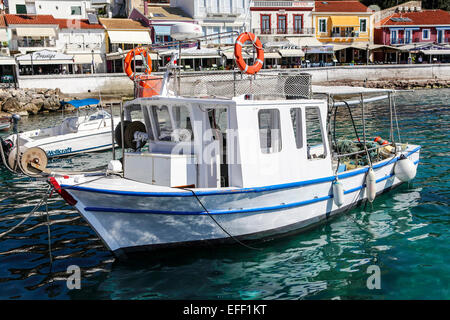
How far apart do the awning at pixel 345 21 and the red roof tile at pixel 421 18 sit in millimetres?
4117

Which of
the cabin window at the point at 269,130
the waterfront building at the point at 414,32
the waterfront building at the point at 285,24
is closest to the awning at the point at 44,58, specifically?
the waterfront building at the point at 285,24

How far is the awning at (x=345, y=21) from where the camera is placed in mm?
56500

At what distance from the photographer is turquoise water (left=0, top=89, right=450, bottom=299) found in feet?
26.2

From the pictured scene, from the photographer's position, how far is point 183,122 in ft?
31.8

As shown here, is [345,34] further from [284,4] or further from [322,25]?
[284,4]

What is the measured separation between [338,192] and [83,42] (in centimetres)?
4390

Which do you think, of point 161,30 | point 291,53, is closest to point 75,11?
point 161,30

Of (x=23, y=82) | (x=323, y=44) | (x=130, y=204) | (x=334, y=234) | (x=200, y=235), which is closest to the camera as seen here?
(x=130, y=204)

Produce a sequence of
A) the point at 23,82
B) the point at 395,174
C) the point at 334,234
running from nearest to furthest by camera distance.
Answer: the point at 334,234, the point at 395,174, the point at 23,82

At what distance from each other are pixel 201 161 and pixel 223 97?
125 centimetres

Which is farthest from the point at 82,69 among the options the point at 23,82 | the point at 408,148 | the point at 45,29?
the point at 408,148

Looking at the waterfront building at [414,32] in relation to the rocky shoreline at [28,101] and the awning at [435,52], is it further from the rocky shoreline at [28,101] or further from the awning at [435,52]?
the rocky shoreline at [28,101]

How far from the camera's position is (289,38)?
5469 centimetres

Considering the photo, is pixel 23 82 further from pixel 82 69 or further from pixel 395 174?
pixel 395 174
